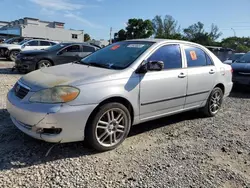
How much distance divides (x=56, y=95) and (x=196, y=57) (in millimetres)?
2938

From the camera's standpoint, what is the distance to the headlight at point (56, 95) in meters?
3.14

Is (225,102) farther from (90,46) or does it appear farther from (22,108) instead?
(90,46)

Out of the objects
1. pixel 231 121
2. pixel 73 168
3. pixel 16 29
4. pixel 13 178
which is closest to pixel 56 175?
pixel 73 168

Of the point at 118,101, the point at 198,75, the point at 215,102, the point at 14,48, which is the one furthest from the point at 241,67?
the point at 14,48

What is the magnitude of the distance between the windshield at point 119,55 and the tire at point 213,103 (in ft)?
6.18

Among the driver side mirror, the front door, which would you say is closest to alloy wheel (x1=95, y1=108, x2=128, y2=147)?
the front door

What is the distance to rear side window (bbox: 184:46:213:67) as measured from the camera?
15.6ft

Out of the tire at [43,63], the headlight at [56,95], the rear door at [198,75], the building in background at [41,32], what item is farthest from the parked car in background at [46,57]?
the building in background at [41,32]

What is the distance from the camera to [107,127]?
353 cm

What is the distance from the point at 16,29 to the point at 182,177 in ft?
173

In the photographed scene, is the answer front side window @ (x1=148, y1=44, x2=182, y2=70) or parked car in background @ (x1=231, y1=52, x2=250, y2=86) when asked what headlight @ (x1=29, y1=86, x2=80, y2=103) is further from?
parked car in background @ (x1=231, y1=52, x2=250, y2=86)

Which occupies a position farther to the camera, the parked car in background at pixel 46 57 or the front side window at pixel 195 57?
the parked car in background at pixel 46 57

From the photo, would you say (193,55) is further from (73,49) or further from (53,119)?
(73,49)

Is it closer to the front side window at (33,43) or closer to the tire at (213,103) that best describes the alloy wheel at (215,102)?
the tire at (213,103)
